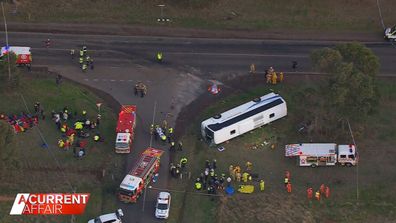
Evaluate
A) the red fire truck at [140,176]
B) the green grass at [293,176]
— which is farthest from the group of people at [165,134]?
the red fire truck at [140,176]

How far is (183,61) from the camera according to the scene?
7556 centimetres

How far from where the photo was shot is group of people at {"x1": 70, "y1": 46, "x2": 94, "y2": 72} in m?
73.6

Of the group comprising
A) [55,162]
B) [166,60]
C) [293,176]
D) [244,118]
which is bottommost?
[55,162]

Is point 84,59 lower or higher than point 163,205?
higher

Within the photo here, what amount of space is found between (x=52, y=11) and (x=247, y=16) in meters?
24.8

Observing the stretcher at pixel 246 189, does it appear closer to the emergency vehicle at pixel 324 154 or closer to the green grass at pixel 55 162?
the emergency vehicle at pixel 324 154

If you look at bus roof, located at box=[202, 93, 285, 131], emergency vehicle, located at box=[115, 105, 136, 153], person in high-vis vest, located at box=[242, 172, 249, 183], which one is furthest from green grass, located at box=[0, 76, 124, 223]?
person in high-vis vest, located at box=[242, 172, 249, 183]

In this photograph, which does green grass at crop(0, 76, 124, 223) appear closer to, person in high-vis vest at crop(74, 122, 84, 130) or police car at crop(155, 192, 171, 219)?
person in high-vis vest at crop(74, 122, 84, 130)

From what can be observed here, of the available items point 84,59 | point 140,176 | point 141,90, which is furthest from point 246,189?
point 84,59

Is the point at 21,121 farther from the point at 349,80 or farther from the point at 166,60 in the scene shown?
the point at 349,80

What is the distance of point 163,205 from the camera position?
5472 centimetres

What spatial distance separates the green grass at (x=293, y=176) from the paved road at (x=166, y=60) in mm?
5433

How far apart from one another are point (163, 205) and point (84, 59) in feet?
87.2

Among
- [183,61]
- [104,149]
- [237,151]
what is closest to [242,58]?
[183,61]
